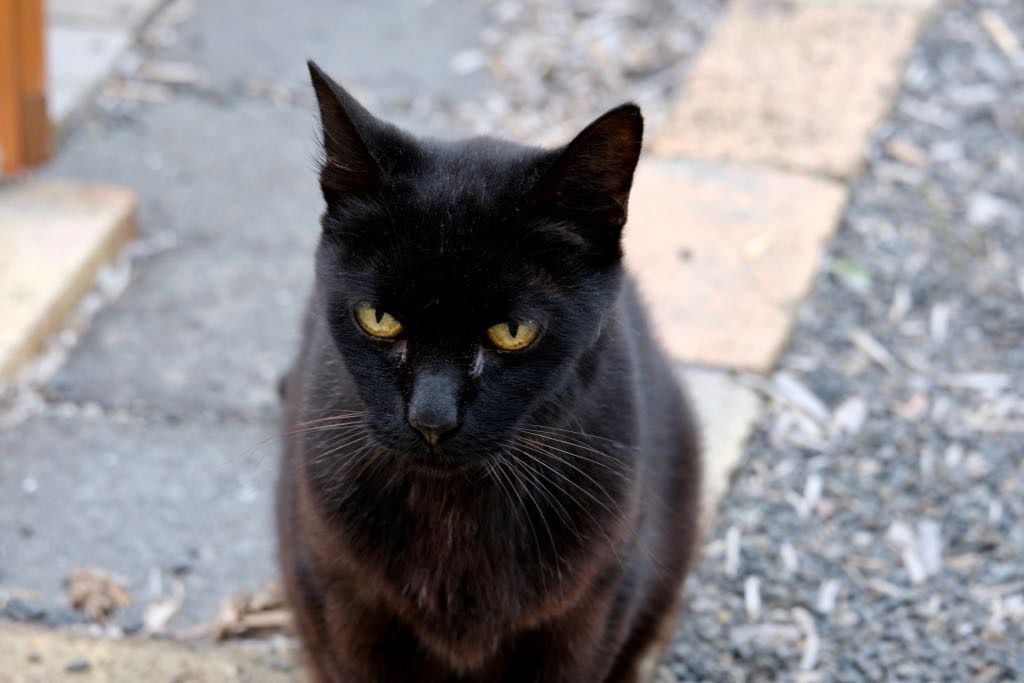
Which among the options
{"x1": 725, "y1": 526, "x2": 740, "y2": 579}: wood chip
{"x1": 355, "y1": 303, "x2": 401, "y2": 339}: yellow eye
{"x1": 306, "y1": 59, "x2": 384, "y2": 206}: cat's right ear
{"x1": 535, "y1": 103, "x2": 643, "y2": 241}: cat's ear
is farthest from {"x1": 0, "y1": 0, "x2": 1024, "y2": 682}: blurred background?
{"x1": 535, "y1": 103, "x2": 643, "y2": 241}: cat's ear

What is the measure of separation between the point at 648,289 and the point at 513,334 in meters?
1.60

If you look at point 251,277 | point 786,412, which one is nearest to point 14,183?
point 251,277

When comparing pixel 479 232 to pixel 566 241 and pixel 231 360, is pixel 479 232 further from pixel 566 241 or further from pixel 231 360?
pixel 231 360

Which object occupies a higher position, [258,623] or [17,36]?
[17,36]

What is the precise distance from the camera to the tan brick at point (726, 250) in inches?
127

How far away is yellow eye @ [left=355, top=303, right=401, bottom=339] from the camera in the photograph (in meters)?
1.78

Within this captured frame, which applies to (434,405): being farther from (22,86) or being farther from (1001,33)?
(1001,33)

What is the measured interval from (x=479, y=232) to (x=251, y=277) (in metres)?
1.96

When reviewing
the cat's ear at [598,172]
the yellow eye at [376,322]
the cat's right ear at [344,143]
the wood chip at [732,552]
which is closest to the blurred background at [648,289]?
the wood chip at [732,552]

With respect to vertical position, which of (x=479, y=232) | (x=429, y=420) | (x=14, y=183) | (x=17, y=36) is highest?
(x=479, y=232)

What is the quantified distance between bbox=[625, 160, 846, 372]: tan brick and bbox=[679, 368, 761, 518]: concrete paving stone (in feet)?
0.22

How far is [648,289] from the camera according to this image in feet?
11.0

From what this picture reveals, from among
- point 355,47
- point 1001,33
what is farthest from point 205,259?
point 1001,33

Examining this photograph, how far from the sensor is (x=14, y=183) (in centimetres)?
370
